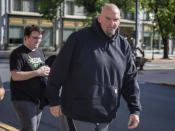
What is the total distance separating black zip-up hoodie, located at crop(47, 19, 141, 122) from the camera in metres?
3.07

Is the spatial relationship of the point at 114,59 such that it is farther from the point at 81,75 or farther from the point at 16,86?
the point at 16,86

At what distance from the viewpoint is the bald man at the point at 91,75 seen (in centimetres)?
307

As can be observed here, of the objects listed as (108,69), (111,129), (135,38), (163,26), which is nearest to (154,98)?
(111,129)

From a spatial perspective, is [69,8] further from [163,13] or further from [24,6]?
[163,13]

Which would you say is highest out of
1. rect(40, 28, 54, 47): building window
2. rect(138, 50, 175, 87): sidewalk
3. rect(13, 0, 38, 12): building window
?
rect(13, 0, 38, 12): building window

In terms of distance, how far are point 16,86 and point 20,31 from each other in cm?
3522

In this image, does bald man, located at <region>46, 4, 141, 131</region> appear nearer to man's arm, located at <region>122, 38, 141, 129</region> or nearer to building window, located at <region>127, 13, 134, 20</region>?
man's arm, located at <region>122, 38, 141, 129</region>

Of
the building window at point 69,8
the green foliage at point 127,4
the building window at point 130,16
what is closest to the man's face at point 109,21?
the green foliage at point 127,4

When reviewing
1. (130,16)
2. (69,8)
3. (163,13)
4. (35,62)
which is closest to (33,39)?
(35,62)

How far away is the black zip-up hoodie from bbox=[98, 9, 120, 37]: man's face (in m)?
0.05

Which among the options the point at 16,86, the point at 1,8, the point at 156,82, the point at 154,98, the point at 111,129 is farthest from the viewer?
the point at 1,8

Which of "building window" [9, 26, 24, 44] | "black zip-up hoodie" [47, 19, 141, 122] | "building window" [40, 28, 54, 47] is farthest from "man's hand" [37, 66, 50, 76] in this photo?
"building window" [40, 28, 54, 47]

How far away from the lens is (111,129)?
22.2 ft

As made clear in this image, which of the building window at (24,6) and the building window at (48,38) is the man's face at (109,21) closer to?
the building window at (24,6)
